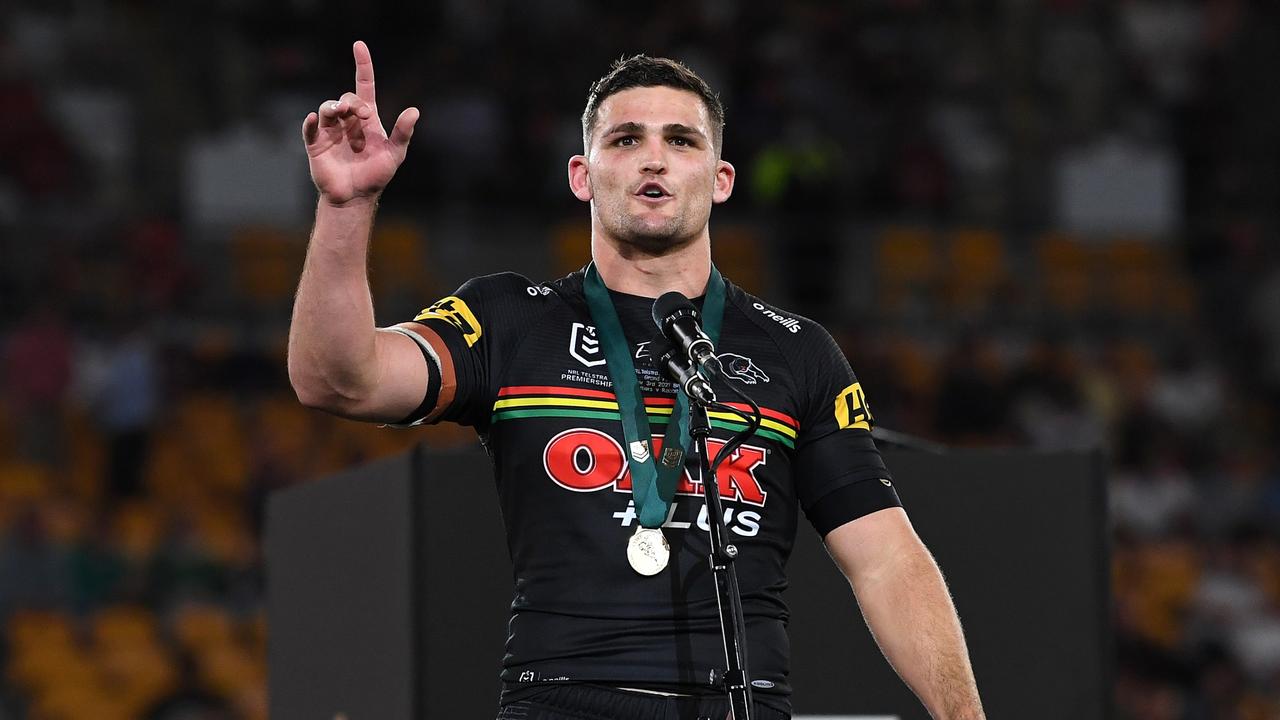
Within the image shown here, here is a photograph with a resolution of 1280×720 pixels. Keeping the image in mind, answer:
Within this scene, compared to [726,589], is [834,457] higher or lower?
higher

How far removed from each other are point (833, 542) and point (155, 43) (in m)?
10.2

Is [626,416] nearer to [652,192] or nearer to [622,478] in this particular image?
[622,478]

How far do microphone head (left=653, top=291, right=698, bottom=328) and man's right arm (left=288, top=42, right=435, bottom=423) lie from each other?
17.5 inches

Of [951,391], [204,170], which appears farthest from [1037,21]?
[204,170]

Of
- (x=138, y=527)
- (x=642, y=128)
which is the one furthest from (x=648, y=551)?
(x=138, y=527)

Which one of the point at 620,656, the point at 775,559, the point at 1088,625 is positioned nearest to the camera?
the point at 620,656

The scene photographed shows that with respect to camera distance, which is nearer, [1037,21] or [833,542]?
[833,542]

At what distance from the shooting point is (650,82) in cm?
316

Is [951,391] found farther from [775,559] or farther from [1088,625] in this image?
[775,559]

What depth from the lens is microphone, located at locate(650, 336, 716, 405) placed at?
274 centimetres

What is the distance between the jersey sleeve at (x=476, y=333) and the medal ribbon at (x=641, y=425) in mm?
150

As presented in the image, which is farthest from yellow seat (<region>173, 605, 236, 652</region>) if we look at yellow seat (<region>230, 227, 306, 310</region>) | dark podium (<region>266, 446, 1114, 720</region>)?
dark podium (<region>266, 446, 1114, 720</region>)

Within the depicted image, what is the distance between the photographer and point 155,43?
12.3 m

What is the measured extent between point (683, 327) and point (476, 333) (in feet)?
1.26
